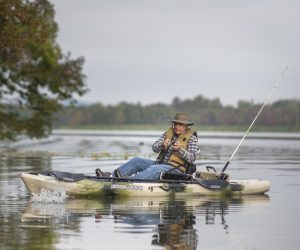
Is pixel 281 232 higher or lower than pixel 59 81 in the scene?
lower

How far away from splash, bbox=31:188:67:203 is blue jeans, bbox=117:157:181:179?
177 cm

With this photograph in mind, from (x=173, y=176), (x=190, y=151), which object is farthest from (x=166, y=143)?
(x=173, y=176)

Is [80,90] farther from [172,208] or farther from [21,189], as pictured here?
[172,208]

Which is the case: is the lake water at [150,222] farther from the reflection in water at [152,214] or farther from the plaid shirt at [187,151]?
the plaid shirt at [187,151]

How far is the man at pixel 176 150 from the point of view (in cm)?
2320

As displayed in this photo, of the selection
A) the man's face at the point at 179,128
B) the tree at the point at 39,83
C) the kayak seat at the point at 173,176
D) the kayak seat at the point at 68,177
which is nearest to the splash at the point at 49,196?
the kayak seat at the point at 68,177

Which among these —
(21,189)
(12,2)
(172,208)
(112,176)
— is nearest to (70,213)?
(172,208)

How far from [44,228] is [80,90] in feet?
160

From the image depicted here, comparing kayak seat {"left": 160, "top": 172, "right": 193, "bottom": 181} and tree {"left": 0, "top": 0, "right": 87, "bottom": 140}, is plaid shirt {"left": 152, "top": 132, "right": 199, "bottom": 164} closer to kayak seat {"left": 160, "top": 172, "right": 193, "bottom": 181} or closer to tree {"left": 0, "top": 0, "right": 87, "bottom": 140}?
kayak seat {"left": 160, "top": 172, "right": 193, "bottom": 181}

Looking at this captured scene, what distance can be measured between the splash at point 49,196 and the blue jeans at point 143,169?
69.8 inches

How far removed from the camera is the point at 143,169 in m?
24.2

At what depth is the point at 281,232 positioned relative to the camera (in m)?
16.9

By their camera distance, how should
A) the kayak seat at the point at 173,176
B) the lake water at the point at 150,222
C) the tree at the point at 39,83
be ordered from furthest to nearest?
the tree at the point at 39,83 < the kayak seat at the point at 173,176 < the lake water at the point at 150,222

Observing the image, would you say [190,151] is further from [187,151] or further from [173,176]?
[173,176]
